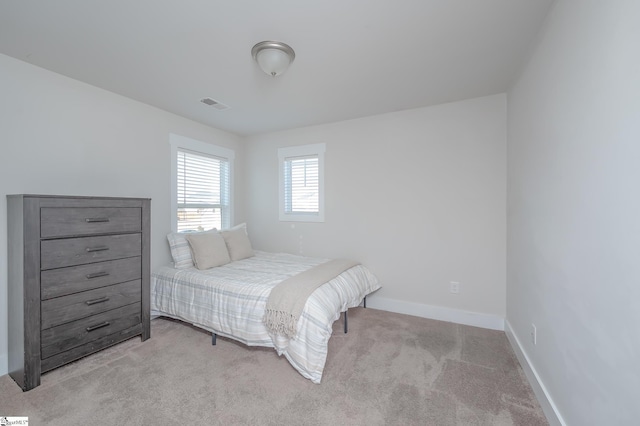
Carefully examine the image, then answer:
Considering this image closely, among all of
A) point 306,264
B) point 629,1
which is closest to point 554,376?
point 629,1

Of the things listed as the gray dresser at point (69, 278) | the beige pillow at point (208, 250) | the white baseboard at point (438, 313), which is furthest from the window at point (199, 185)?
the white baseboard at point (438, 313)

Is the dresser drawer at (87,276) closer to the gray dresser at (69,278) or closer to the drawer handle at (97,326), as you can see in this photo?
the gray dresser at (69,278)

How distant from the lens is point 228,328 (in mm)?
2436

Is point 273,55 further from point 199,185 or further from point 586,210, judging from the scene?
point 199,185

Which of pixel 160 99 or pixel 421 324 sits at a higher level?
pixel 160 99

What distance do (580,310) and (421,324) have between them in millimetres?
1866

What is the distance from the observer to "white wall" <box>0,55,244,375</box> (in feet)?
6.99

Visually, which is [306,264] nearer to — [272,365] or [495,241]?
[272,365]

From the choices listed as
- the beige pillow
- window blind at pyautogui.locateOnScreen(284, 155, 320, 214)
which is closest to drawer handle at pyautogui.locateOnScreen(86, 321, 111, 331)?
the beige pillow

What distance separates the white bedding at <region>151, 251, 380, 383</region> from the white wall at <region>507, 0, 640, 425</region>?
1.42m

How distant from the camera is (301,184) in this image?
400 centimetres

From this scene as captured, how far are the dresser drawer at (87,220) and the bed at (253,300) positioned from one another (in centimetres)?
72

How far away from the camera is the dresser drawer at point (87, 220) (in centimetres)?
201

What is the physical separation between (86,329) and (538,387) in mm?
3337
